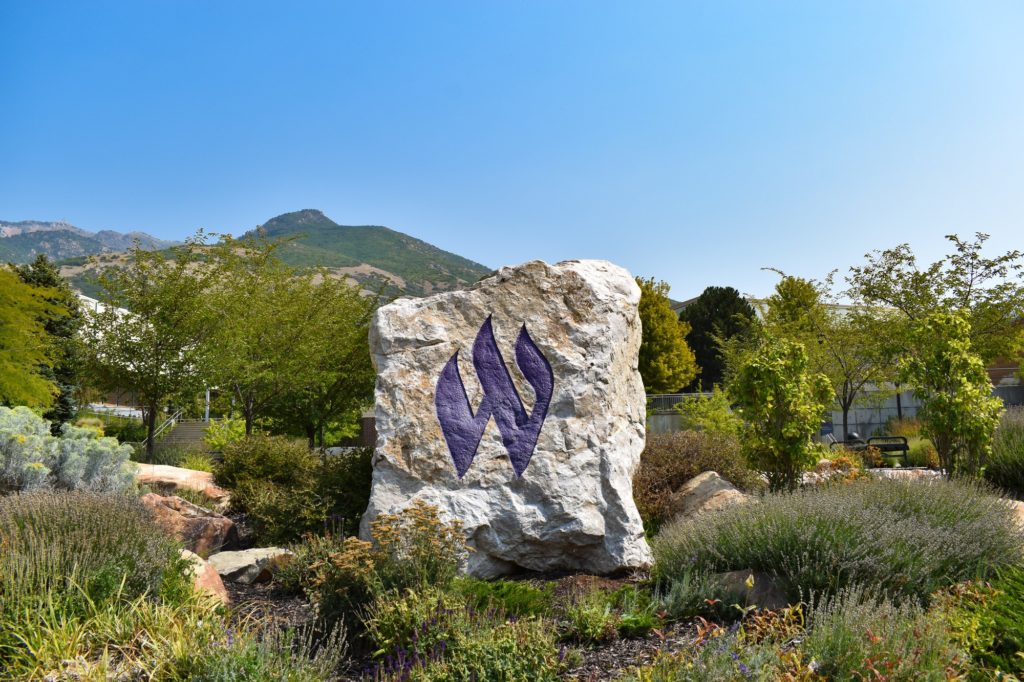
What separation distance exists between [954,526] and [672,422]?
19.0m

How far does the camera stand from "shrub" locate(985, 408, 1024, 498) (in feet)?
36.4

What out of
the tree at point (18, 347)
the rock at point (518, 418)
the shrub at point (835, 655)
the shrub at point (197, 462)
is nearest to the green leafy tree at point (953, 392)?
the rock at point (518, 418)

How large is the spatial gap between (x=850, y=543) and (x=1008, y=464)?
7.06m

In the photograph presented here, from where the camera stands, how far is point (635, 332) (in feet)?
29.9

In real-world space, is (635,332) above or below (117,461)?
above

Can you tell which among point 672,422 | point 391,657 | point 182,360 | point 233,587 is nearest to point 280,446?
point 233,587

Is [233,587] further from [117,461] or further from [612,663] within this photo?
[612,663]

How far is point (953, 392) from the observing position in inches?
403

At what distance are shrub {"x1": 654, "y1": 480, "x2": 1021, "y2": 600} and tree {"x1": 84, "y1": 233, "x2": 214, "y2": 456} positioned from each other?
1075 centimetres

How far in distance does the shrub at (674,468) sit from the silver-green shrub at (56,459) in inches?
244

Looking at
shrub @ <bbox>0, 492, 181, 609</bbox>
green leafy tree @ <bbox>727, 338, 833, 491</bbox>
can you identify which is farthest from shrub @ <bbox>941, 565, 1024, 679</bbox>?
shrub @ <bbox>0, 492, 181, 609</bbox>

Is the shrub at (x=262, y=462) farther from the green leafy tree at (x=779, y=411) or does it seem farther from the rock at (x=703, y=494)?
the green leafy tree at (x=779, y=411)

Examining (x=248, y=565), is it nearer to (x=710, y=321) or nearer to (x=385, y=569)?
(x=385, y=569)

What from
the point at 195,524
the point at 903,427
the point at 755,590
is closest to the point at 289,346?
the point at 195,524
